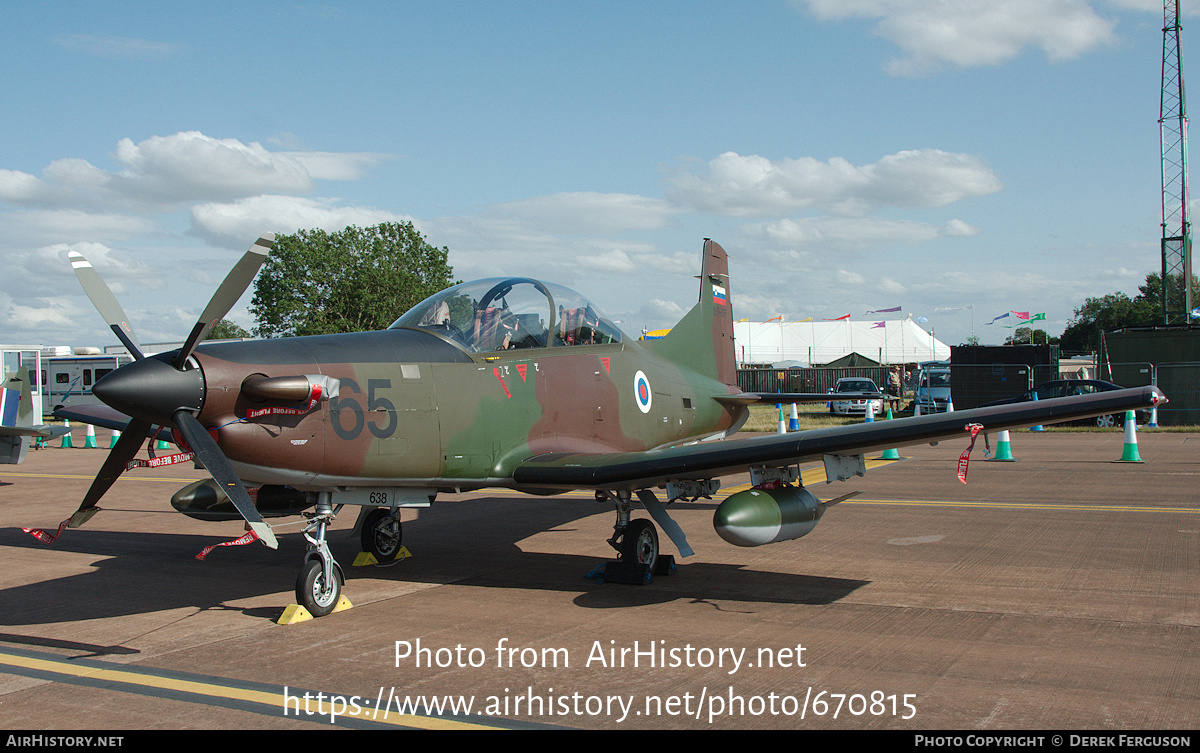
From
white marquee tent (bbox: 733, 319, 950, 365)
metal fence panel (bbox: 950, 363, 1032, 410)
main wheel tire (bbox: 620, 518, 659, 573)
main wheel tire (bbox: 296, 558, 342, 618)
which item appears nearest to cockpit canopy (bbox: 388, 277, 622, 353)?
main wheel tire (bbox: 620, 518, 659, 573)

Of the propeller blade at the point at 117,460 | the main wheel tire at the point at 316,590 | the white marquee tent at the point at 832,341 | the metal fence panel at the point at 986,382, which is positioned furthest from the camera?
the white marquee tent at the point at 832,341

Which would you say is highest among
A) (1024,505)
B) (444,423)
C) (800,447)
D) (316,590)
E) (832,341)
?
(832,341)

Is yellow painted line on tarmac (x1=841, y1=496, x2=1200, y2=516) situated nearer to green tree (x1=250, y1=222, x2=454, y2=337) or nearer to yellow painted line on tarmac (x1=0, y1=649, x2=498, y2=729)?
yellow painted line on tarmac (x1=0, y1=649, x2=498, y2=729)

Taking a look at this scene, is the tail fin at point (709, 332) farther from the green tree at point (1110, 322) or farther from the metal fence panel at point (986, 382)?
the green tree at point (1110, 322)

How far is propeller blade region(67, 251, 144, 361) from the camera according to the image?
582cm

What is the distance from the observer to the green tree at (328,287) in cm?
4778

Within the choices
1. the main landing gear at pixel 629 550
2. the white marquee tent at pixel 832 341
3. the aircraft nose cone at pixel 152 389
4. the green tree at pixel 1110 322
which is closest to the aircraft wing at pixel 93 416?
the aircraft nose cone at pixel 152 389

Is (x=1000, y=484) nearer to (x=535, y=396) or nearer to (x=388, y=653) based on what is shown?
(x=535, y=396)

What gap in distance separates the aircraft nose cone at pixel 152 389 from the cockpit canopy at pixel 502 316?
2.02m

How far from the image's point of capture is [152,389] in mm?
5133

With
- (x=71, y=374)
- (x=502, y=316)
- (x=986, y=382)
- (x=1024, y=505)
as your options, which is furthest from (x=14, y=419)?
(x=71, y=374)

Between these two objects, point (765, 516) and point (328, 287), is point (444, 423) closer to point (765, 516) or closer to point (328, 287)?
point (765, 516)

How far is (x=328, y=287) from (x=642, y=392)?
143 ft
